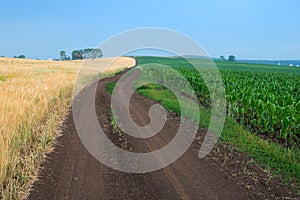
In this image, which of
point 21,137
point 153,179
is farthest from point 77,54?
point 153,179

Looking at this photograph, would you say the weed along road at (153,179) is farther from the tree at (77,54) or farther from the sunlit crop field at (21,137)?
the tree at (77,54)

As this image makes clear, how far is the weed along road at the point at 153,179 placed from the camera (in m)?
4.84

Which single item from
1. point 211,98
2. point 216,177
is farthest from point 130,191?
point 211,98

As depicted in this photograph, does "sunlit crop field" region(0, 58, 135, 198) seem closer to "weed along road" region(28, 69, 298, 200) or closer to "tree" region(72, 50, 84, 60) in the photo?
"weed along road" region(28, 69, 298, 200)

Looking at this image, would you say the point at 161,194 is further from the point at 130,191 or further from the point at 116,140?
the point at 116,140

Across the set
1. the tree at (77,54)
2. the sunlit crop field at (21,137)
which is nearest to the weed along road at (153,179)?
the sunlit crop field at (21,137)

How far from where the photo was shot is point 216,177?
5.68 meters

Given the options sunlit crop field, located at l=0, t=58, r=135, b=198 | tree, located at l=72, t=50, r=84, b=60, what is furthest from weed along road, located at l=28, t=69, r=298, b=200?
tree, located at l=72, t=50, r=84, b=60

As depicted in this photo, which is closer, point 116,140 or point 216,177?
point 216,177

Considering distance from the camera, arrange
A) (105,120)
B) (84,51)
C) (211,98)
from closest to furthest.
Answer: (105,120), (211,98), (84,51)

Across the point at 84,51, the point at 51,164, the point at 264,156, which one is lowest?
the point at 264,156

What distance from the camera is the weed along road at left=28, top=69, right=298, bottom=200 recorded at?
4840mm

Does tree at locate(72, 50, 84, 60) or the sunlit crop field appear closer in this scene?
the sunlit crop field

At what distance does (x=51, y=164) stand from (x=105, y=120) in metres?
4.21
